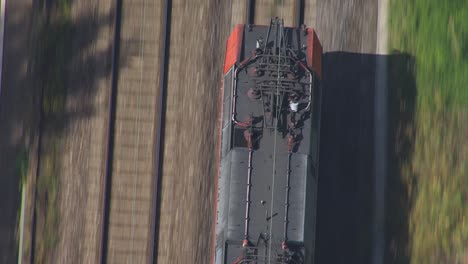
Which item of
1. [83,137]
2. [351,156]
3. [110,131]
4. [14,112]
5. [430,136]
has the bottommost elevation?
[351,156]

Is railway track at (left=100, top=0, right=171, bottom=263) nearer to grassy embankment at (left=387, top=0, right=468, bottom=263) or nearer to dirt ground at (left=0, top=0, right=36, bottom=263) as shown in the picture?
dirt ground at (left=0, top=0, right=36, bottom=263)

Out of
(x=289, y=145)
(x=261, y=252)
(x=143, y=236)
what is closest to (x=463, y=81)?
(x=289, y=145)

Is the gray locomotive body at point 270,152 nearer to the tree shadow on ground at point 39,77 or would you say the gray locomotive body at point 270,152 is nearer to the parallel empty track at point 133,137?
the parallel empty track at point 133,137

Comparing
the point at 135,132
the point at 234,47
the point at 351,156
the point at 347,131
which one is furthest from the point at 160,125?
the point at 351,156

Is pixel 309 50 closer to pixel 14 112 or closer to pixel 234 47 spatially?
pixel 234 47

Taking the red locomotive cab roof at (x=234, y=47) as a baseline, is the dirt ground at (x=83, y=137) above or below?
below

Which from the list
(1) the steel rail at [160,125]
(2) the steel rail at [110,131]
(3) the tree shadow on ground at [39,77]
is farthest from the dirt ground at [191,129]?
(3) the tree shadow on ground at [39,77]
